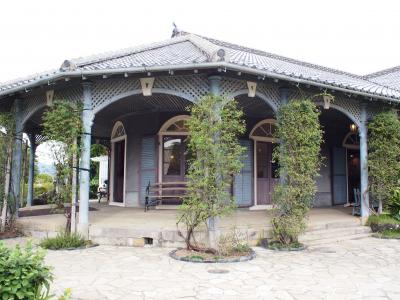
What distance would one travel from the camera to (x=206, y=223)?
5.98 meters

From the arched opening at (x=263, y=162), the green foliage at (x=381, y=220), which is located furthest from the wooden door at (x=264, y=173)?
the green foliage at (x=381, y=220)

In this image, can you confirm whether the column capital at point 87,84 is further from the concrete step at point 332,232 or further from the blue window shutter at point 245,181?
the concrete step at point 332,232

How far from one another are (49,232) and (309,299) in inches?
210

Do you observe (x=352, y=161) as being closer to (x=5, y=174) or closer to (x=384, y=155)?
(x=384, y=155)

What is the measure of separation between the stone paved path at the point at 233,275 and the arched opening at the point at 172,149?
3672 mm

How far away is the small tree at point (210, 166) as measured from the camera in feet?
19.1

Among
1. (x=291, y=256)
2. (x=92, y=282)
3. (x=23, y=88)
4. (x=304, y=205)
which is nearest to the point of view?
(x=92, y=282)

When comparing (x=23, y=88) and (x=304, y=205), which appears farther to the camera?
(x=23, y=88)

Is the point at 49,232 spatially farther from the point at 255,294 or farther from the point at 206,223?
the point at 255,294

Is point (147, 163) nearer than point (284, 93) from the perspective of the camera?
No

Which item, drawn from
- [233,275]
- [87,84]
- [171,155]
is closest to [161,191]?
[171,155]

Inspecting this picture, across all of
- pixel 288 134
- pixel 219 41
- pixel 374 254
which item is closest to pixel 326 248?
pixel 374 254

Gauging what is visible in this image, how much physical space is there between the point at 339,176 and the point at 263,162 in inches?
123

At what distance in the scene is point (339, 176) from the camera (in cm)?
1198
